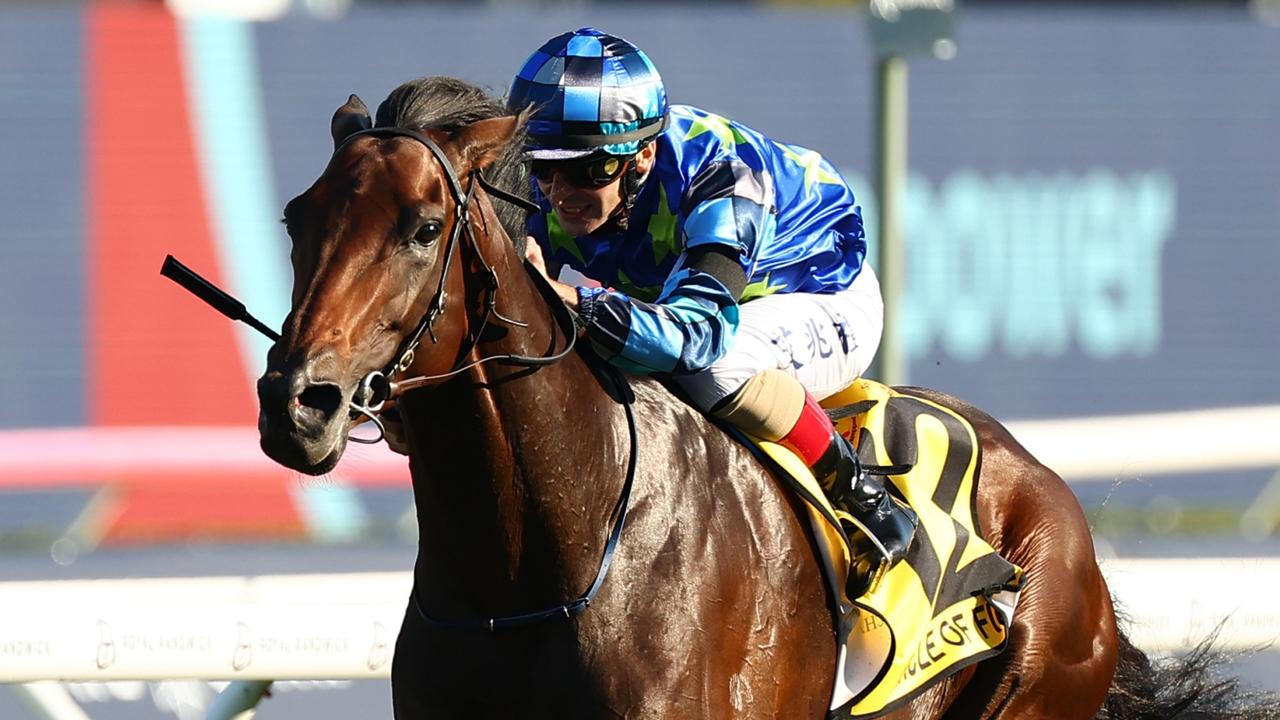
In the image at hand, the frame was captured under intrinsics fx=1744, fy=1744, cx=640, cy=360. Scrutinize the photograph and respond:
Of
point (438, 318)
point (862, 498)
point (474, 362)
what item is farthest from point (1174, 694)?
point (438, 318)

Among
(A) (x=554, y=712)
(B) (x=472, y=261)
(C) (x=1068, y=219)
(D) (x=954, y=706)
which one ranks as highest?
(B) (x=472, y=261)

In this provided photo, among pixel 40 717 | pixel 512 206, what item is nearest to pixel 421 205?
pixel 512 206

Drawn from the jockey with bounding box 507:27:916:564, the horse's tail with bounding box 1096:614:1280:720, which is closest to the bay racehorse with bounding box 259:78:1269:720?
the jockey with bounding box 507:27:916:564

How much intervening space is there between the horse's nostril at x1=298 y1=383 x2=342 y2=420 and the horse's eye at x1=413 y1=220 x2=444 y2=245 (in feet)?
0.91

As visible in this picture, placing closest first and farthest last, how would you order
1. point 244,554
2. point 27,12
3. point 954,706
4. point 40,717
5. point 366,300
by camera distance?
point 366,300 < point 954,706 < point 40,717 < point 244,554 < point 27,12

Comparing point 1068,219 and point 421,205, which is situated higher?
point 421,205

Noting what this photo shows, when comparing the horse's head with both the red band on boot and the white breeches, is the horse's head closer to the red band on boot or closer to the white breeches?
the white breeches

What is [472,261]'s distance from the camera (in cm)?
A: 269

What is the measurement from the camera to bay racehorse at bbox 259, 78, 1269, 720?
2461 millimetres

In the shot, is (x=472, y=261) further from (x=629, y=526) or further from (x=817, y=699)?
(x=817, y=699)

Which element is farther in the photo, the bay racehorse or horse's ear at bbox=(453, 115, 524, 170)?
horse's ear at bbox=(453, 115, 524, 170)

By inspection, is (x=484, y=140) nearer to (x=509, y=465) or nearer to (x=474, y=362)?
(x=474, y=362)

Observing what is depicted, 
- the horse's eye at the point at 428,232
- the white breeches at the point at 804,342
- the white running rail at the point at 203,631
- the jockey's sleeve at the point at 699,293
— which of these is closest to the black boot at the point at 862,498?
the white breeches at the point at 804,342

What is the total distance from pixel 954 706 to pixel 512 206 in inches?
61.7
